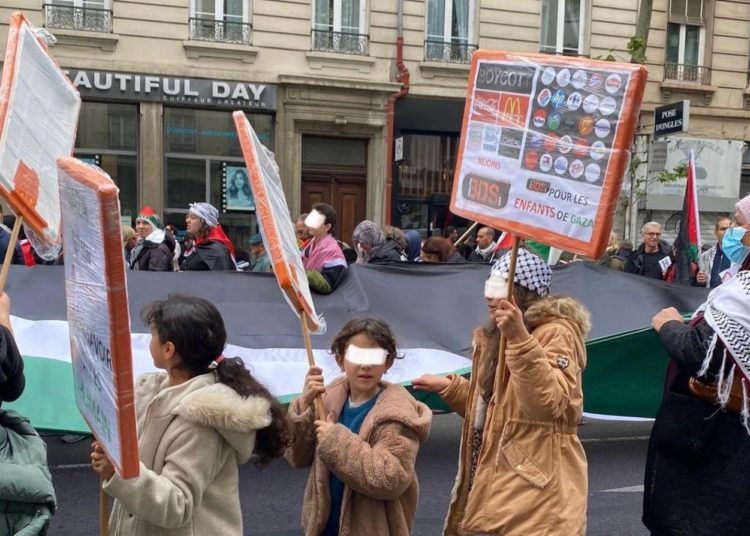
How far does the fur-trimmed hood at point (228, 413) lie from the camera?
2451 millimetres

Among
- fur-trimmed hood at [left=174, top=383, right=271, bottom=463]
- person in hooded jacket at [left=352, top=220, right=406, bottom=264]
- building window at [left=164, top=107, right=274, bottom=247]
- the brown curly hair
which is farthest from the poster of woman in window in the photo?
fur-trimmed hood at [left=174, top=383, right=271, bottom=463]

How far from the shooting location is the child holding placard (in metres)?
2.86

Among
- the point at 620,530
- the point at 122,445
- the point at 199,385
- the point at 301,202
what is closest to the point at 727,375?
the point at 199,385

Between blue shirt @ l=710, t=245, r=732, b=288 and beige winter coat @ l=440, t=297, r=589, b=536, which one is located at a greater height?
beige winter coat @ l=440, t=297, r=589, b=536

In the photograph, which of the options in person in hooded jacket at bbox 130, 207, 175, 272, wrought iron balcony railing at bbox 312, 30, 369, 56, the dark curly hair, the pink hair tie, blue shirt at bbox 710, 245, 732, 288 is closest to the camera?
the dark curly hair

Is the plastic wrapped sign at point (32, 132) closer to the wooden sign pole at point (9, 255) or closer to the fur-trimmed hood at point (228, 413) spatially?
the wooden sign pole at point (9, 255)

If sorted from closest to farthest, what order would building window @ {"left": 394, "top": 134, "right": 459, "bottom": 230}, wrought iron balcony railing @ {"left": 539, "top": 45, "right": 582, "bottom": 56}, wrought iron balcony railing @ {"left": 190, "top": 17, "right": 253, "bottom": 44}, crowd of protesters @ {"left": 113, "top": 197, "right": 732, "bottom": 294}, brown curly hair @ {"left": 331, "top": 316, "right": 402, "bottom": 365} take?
brown curly hair @ {"left": 331, "top": 316, "right": 402, "bottom": 365} → crowd of protesters @ {"left": 113, "top": 197, "right": 732, "bottom": 294} → wrought iron balcony railing @ {"left": 190, "top": 17, "right": 253, "bottom": 44} → building window @ {"left": 394, "top": 134, "right": 459, "bottom": 230} → wrought iron balcony railing @ {"left": 539, "top": 45, "right": 582, "bottom": 56}

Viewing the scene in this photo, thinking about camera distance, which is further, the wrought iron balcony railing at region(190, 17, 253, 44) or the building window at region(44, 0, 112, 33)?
the wrought iron balcony railing at region(190, 17, 253, 44)

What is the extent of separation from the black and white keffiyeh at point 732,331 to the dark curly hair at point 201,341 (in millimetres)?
1392

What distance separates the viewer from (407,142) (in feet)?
59.3

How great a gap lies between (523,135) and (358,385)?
1.09m

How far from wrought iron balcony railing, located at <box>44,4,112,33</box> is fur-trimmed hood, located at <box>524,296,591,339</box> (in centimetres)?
1418

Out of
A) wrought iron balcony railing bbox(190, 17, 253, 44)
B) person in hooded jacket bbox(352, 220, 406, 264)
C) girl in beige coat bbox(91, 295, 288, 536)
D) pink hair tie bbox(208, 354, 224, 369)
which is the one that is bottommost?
person in hooded jacket bbox(352, 220, 406, 264)

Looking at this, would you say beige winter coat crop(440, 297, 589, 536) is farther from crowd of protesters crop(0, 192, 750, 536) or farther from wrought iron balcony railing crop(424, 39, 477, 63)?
wrought iron balcony railing crop(424, 39, 477, 63)
